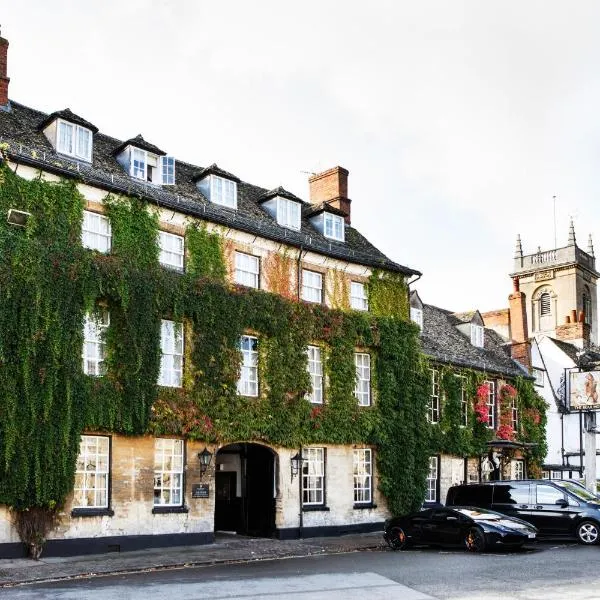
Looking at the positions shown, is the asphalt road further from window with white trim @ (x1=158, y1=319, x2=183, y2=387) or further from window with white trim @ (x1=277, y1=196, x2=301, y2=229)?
window with white trim @ (x1=277, y1=196, x2=301, y2=229)

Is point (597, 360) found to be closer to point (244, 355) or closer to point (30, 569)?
point (244, 355)

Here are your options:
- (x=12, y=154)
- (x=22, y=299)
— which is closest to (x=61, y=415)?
(x=22, y=299)

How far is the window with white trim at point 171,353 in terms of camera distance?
24188mm

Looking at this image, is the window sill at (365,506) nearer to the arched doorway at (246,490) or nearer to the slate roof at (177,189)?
the arched doorway at (246,490)

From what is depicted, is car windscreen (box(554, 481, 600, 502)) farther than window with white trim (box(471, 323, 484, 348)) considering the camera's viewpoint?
No

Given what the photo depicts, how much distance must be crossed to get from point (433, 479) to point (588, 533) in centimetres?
972

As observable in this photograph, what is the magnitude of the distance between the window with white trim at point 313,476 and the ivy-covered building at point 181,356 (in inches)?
2.8

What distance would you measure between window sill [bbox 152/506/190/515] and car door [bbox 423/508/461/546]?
6667 millimetres

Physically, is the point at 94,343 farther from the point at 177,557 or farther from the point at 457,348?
the point at 457,348

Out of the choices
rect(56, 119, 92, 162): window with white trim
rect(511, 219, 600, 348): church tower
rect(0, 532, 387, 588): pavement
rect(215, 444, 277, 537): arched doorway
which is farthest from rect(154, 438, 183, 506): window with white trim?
rect(511, 219, 600, 348): church tower

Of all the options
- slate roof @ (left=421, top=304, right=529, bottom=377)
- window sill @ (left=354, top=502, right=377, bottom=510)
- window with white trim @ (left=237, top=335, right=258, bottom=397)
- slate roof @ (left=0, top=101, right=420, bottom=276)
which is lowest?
window sill @ (left=354, top=502, right=377, bottom=510)

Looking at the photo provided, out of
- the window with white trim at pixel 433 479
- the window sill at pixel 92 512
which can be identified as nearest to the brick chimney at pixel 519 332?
the window with white trim at pixel 433 479

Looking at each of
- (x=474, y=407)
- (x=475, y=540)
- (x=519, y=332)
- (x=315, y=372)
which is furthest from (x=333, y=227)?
(x=519, y=332)

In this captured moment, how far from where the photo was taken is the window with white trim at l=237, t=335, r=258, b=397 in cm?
2623
